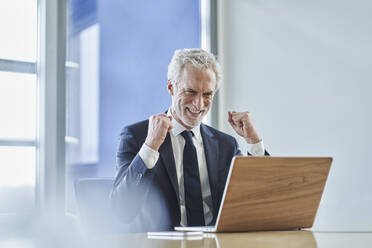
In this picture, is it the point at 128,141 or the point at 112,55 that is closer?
the point at 128,141

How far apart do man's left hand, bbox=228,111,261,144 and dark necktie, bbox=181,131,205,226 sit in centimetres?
26

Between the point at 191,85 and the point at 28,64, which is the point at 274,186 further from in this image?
the point at 28,64

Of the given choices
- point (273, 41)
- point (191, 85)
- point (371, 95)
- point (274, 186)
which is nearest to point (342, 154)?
point (371, 95)

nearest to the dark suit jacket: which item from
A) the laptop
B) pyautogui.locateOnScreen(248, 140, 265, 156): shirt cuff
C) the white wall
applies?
pyautogui.locateOnScreen(248, 140, 265, 156): shirt cuff

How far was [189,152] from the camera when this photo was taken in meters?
2.32

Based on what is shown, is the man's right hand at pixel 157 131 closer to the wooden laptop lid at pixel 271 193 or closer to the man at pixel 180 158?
the man at pixel 180 158

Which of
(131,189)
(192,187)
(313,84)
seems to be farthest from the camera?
(313,84)

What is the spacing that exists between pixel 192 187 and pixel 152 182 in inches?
7.5

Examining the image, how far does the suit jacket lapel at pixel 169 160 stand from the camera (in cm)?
221

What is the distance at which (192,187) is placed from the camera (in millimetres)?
2279

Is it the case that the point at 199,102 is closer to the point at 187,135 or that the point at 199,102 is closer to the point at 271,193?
the point at 187,135

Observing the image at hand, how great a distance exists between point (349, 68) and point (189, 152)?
1558mm

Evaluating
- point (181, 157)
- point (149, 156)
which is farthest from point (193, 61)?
point (149, 156)

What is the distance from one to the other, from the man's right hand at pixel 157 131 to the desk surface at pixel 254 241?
650 millimetres
